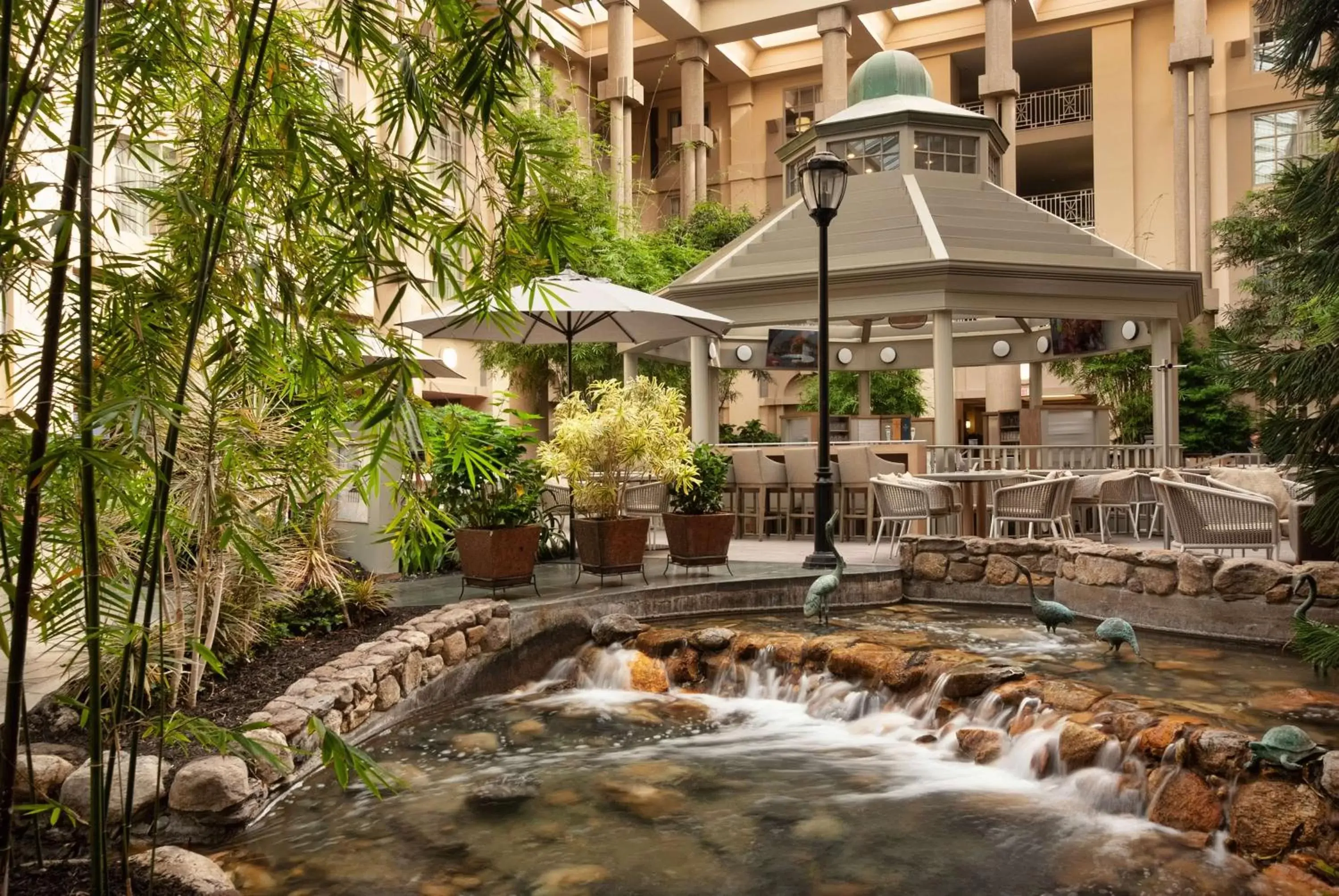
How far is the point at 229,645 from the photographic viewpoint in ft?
16.0

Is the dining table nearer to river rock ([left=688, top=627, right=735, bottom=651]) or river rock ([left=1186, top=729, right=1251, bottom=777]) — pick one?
river rock ([left=688, top=627, right=735, bottom=651])

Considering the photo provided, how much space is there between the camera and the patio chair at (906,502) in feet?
30.0

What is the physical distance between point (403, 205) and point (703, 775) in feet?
10.0

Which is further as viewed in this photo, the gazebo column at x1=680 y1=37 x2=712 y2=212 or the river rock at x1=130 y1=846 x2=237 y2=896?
the gazebo column at x1=680 y1=37 x2=712 y2=212

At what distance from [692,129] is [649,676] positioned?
18433 millimetres

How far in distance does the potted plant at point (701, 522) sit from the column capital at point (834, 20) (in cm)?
1572

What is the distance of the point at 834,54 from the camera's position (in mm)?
20234

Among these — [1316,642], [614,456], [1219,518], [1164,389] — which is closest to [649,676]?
[614,456]

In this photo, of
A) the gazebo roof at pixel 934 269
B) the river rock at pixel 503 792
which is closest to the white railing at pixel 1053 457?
the gazebo roof at pixel 934 269

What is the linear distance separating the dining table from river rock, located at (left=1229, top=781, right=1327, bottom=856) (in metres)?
6.10

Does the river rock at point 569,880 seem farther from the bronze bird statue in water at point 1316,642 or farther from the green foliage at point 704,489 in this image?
the green foliage at point 704,489

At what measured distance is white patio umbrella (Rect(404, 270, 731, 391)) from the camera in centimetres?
757

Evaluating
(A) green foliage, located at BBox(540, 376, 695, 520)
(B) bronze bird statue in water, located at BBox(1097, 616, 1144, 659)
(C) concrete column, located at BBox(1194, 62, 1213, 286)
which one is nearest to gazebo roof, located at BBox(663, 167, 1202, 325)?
(A) green foliage, located at BBox(540, 376, 695, 520)

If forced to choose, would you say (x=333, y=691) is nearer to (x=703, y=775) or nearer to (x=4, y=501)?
(x=703, y=775)
